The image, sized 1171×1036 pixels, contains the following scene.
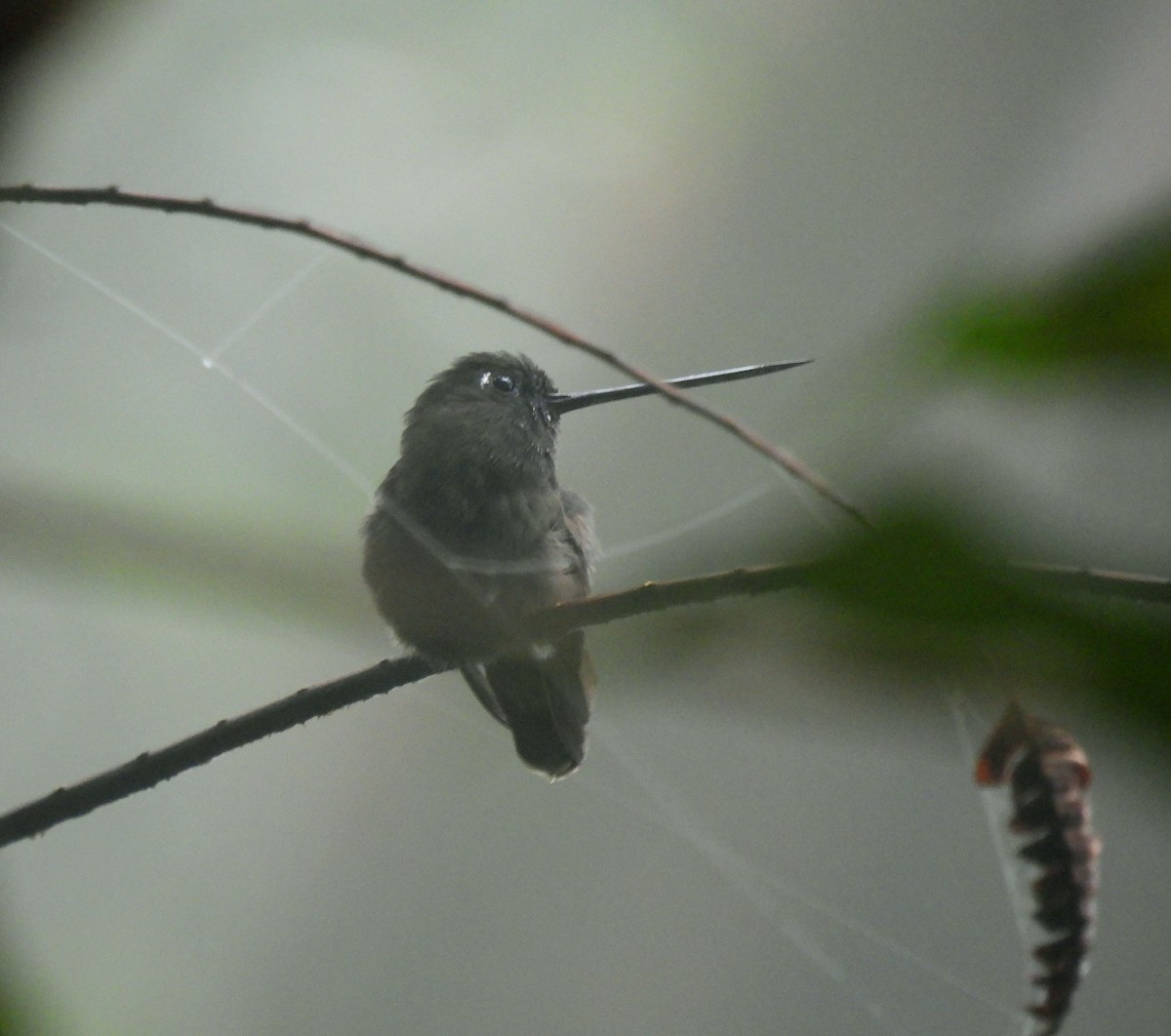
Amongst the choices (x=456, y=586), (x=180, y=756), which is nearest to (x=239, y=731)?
(x=180, y=756)

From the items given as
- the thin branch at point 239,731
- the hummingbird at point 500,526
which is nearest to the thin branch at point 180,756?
the thin branch at point 239,731

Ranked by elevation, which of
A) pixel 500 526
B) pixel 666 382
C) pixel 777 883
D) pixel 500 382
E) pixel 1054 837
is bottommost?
pixel 1054 837

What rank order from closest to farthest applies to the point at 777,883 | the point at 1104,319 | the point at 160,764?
1. the point at 1104,319
2. the point at 160,764
3. the point at 777,883

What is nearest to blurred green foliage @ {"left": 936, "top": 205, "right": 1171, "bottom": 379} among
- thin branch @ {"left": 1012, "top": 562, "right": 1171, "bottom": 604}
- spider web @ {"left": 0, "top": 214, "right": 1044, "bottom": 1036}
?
thin branch @ {"left": 1012, "top": 562, "right": 1171, "bottom": 604}

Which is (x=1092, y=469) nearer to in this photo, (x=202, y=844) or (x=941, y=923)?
(x=941, y=923)

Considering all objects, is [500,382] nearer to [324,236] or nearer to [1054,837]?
[324,236]

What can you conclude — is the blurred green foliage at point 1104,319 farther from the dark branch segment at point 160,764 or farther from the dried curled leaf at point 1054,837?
the dark branch segment at point 160,764

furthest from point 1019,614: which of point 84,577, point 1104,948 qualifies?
point 1104,948

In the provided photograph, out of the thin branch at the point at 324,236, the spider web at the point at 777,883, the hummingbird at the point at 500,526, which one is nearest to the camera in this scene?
the thin branch at the point at 324,236
